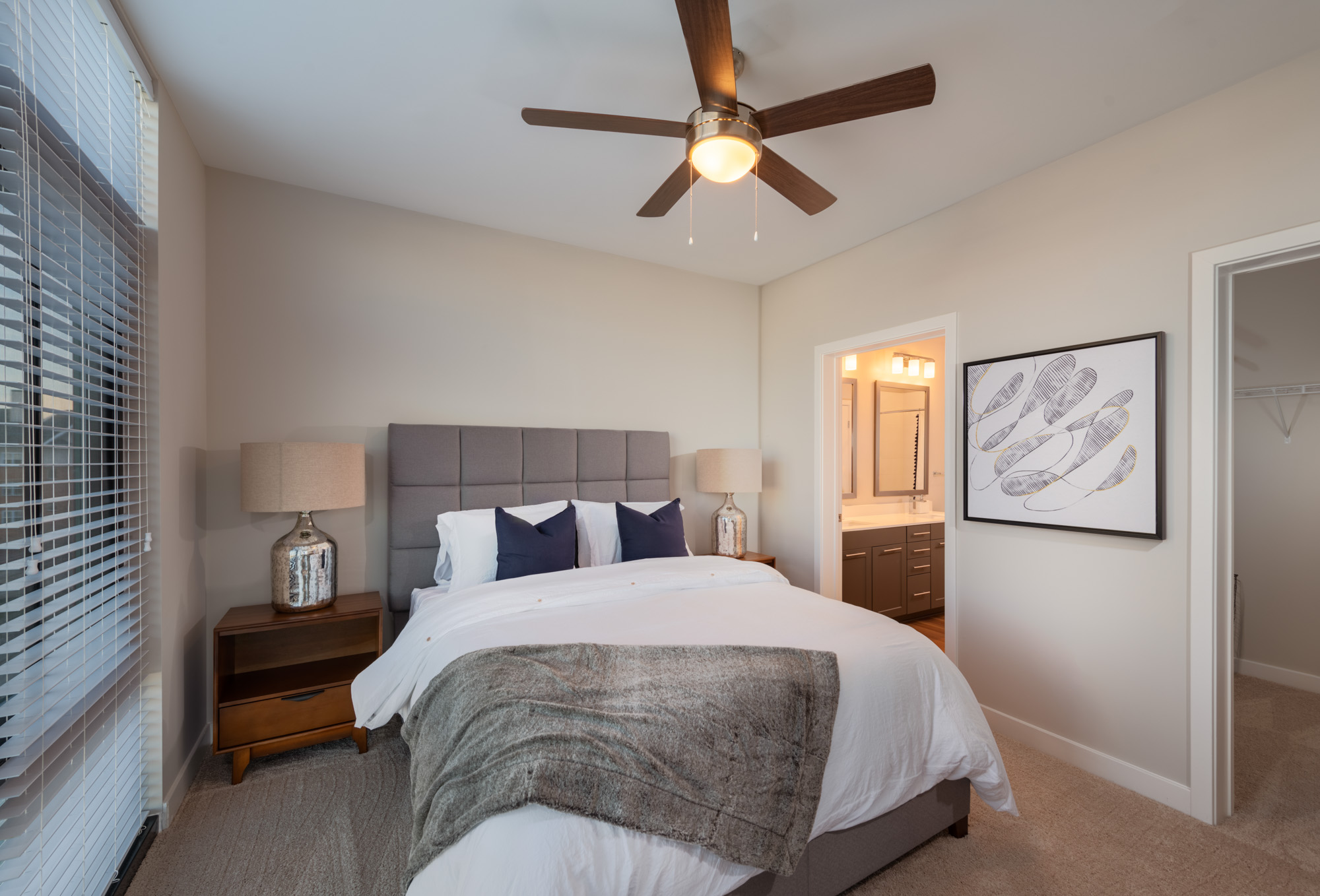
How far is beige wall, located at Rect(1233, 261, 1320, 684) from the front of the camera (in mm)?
3355

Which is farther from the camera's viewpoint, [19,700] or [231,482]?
[231,482]

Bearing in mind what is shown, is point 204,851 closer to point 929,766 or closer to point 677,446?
point 929,766

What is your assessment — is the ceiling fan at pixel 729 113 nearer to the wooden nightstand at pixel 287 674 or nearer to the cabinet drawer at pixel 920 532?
the wooden nightstand at pixel 287 674

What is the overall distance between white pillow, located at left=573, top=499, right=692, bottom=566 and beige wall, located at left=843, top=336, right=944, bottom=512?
99.6 inches

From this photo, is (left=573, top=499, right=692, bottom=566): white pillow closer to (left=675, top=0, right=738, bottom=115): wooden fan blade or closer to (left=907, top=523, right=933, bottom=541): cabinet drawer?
(left=675, top=0, right=738, bottom=115): wooden fan blade

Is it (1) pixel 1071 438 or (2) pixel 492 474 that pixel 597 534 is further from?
(1) pixel 1071 438

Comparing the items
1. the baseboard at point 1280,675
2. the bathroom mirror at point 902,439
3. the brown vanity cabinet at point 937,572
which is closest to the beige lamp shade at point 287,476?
the bathroom mirror at point 902,439

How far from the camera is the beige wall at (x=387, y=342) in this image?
2.75m

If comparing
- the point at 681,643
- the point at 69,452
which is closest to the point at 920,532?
the point at 681,643

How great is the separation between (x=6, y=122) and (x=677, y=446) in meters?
3.38

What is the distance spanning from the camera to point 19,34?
4.26 feet

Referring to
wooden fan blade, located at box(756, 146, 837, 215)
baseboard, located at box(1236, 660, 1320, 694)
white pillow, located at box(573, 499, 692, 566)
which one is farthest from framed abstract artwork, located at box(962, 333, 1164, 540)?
baseboard, located at box(1236, 660, 1320, 694)

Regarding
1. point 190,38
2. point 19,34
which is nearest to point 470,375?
point 190,38

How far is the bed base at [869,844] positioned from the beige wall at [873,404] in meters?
3.12
